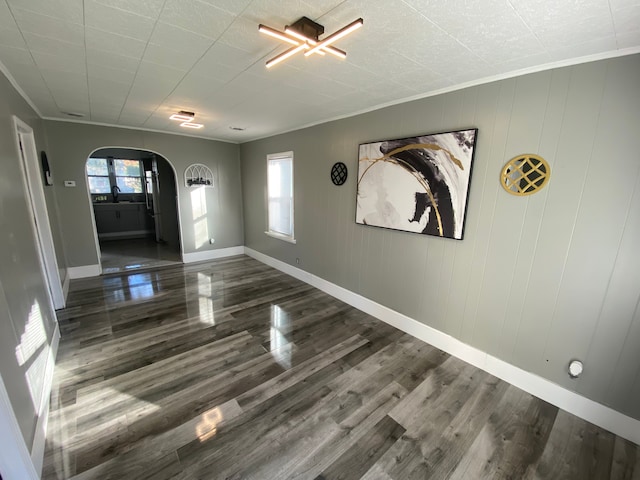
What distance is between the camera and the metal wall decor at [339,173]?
3.49 metres

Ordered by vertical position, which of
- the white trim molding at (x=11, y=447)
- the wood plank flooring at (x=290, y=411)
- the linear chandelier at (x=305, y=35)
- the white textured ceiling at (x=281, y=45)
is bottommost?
the wood plank flooring at (x=290, y=411)

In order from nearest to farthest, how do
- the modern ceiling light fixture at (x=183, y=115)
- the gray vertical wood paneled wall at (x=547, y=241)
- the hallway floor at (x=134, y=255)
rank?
the gray vertical wood paneled wall at (x=547, y=241)
the modern ceiling light fixture at (x=183, y=115)
the hallway floor at (x=134, y=255)

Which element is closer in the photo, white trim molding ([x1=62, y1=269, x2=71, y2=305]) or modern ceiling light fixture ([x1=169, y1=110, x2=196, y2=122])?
modern ceiling light fixture ([x1=169, y1=110, x2=196, y2=122])

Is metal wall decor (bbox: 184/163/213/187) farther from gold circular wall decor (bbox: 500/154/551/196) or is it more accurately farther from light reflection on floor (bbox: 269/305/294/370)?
gold circular wall decor (bbox: 500/154/551/196)

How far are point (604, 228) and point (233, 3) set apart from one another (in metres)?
2.67

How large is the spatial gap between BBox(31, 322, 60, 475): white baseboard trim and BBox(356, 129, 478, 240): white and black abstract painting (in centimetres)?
318

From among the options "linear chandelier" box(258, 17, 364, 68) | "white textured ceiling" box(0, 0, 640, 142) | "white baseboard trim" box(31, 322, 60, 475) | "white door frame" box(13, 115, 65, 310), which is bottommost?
"white baseboard trim" box(31, 322, 60, 475)

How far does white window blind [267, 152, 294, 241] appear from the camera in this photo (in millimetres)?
4633

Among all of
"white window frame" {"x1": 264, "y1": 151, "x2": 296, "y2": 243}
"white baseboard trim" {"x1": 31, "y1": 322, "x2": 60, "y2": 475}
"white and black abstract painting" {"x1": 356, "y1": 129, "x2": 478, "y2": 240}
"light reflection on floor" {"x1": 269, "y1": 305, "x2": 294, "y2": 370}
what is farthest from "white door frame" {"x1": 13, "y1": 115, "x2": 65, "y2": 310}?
"white and black abstract painting" {"x1": 356, "y1": 129, "x2": 478, "y2": 240}

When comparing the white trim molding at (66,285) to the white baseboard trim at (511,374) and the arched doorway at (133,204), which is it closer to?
the arched doorway at (133,204)

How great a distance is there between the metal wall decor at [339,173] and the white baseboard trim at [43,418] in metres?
3.42

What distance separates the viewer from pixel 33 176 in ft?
10.3

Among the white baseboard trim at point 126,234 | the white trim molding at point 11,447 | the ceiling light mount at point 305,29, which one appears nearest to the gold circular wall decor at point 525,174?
the ceiling light mount at point 305,29

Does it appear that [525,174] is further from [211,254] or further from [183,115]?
[211,254]
